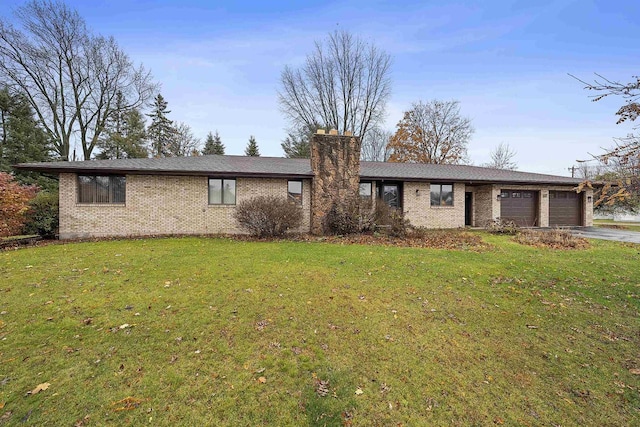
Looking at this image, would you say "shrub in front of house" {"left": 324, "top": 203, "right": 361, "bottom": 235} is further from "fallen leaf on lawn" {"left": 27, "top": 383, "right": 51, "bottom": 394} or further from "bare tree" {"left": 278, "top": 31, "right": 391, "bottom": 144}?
"bare tree" {"left": 278, "top": 31, "right": 391, "bottom": 144}

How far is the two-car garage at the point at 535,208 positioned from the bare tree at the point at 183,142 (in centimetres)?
3255

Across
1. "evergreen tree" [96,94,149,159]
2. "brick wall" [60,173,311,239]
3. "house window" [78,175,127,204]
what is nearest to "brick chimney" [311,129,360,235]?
"brick wall" [60,173,311,239]

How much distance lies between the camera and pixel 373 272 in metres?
6.41

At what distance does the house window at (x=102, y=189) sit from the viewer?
11719 mm

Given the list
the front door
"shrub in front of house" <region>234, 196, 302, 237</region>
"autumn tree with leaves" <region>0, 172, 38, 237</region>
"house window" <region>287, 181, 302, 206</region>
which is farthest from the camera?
the front door

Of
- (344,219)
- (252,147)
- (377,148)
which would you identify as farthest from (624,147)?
(252,147)

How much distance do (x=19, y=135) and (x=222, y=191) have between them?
21.8m

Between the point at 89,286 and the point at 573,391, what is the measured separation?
7.12 m

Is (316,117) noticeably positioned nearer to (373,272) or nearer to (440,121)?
(440,121)

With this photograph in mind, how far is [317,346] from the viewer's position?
3342mm

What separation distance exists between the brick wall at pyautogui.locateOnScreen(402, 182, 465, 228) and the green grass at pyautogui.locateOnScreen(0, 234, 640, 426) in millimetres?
9340

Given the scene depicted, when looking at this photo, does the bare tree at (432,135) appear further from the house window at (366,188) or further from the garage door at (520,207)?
the house window at (366,188)

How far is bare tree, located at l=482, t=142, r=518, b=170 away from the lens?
126 ft

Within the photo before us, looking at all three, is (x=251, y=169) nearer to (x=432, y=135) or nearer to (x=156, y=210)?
(x=156, y=210)
